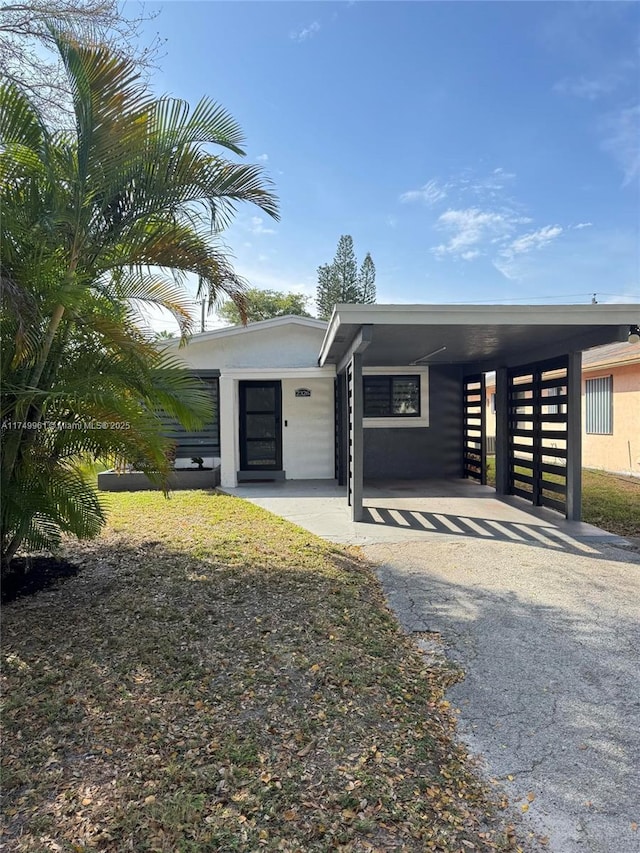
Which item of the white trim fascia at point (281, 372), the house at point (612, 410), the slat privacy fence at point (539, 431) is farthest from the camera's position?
the house at point (612, 410)

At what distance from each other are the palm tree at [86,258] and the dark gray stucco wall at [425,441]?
7130 mm

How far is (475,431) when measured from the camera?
10711 millimetres

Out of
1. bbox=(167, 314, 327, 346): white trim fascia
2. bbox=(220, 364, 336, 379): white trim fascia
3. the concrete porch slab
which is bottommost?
the concrete porch slab

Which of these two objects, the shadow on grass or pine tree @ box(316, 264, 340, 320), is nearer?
the shadow on grass

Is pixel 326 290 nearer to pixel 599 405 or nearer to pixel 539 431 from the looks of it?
pixel 599 405

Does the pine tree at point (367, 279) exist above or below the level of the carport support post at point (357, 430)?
above

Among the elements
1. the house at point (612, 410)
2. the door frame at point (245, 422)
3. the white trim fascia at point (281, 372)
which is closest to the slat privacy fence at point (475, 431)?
the house at point (612, 410)

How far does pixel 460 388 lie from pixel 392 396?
5.34 feet

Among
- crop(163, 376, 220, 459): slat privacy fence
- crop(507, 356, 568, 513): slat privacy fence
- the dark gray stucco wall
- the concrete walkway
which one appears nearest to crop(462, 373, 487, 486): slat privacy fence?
the dark gray stucco wall

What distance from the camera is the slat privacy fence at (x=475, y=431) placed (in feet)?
33.1

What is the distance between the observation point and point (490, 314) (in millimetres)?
5320

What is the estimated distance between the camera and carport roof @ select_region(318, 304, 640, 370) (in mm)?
5320

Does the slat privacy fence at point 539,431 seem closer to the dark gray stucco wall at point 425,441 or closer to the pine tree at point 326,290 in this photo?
the dark gray stucco wall at point 425,441

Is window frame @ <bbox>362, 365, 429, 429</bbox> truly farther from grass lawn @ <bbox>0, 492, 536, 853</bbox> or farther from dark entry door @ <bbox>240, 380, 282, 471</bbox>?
grass lawn @ <bbox>0, 492, 536, 853</bbox>
